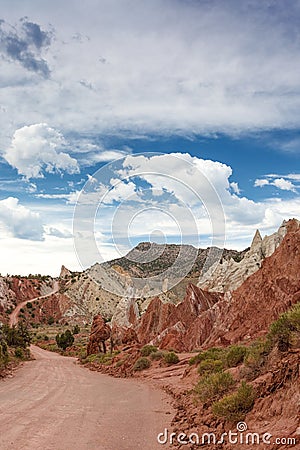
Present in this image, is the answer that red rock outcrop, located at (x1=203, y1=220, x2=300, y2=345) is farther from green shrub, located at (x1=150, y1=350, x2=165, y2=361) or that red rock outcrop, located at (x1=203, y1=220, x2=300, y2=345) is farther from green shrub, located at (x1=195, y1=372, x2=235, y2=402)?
green shrub, located at (x1=195, y1=372, x2=235, y2=402)

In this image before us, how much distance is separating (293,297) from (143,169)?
13304mm

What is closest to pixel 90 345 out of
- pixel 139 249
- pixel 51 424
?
pixel 139 249

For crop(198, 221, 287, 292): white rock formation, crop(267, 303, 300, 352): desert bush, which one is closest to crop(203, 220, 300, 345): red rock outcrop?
Result: crop(198, 221, 287, 292): white rock formation

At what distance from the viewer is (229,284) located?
44.2 meters

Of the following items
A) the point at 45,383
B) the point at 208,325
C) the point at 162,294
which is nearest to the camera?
the point at 45,383

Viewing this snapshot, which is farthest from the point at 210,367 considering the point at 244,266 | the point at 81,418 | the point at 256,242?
the point at 256,242

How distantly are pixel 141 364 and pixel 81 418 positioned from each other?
15.8m

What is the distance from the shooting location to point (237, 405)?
890 cm

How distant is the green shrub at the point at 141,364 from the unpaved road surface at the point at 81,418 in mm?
8390

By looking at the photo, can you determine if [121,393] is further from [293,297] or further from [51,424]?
[293,297]

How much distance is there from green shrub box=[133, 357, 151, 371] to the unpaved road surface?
8.39 m

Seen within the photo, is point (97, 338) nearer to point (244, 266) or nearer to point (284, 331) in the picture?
point (244, 266)

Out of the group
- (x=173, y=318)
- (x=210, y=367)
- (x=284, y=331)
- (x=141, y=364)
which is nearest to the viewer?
(x=284, y=331)

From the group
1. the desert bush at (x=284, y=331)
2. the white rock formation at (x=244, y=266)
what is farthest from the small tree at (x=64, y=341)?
the desert bush at (x=284, y=331)
